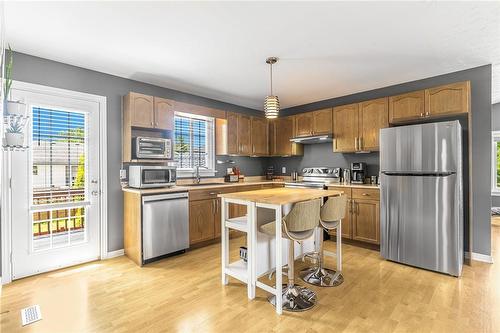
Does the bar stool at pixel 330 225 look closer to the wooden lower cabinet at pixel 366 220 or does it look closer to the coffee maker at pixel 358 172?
the wooden lower cabinet at pixel 366 220

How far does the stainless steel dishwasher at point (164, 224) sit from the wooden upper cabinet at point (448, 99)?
3717mm

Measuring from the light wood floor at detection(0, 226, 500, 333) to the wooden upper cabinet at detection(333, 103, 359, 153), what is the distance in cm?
203

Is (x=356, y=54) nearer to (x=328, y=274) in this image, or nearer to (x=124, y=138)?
(x=328, y=274)

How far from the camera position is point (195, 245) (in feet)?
13.0

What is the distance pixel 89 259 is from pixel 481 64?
5797 millimetres

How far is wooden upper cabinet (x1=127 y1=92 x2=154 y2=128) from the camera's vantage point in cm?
353

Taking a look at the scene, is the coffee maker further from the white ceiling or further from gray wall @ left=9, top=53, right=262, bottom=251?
gray wall @ left=9, top=53, right=262, bottom=251

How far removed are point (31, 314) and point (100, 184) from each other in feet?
5.46

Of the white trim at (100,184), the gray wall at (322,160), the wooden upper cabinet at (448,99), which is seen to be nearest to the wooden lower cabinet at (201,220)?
the white trim at (100,184)

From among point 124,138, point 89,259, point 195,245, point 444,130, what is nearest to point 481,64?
point 444,130

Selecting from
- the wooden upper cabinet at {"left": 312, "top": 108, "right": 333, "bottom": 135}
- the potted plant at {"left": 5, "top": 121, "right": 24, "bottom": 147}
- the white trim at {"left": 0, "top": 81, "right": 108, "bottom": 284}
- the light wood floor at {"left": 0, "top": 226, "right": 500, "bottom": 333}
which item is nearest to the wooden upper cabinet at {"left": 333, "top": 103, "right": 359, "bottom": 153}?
the wooden upper cabinet at {"left": 312, "top": 108, "right": 333, "bottom": 135}

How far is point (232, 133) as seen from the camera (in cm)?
491

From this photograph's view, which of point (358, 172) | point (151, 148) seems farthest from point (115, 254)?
point (358, 172)

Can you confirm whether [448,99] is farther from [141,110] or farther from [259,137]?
[141,110]
